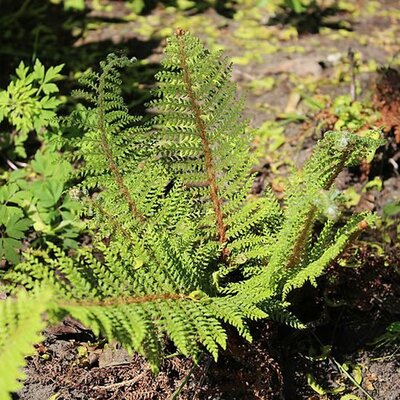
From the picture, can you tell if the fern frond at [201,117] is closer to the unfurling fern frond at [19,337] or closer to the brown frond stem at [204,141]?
the brown frond stem at [204,141]

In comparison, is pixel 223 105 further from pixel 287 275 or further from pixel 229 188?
pixel 287 275

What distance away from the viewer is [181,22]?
4.59 m

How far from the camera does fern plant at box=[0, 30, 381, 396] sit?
6.72ft

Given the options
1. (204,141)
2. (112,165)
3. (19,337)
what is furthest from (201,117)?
(19,337)

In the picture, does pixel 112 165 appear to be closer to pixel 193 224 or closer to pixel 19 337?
pixel 193 224

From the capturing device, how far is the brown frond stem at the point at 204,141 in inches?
91.4

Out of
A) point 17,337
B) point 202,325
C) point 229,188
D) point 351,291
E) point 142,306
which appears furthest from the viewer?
point 351,291

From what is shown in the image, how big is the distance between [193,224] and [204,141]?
1.03 feet

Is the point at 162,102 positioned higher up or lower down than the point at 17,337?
higher up

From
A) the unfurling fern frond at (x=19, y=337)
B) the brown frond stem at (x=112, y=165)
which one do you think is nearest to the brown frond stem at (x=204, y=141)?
the brown frond stem at (x=112, y=165)

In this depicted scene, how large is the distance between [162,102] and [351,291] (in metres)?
1.12

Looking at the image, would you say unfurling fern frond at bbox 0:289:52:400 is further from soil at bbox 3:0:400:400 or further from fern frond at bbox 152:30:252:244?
fern frond at bbox 152:30:252:244

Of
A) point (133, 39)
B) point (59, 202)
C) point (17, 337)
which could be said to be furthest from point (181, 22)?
point (17, 337)

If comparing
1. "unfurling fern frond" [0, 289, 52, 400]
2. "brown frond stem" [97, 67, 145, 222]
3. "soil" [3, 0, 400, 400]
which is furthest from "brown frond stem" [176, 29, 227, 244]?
"unfurling fern frond" [0, 289, 52, 400]
